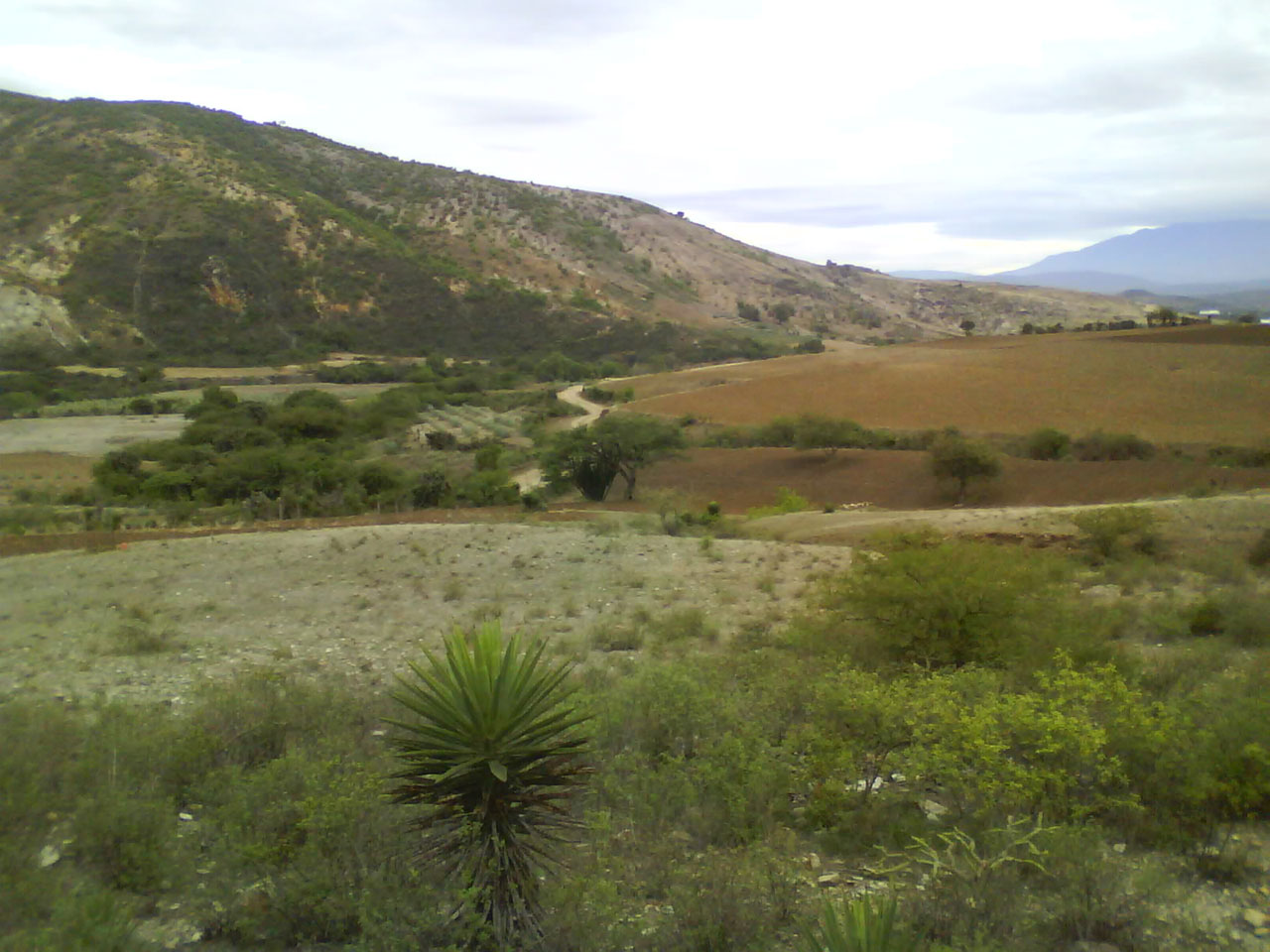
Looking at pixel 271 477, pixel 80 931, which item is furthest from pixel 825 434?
pixel 80 931

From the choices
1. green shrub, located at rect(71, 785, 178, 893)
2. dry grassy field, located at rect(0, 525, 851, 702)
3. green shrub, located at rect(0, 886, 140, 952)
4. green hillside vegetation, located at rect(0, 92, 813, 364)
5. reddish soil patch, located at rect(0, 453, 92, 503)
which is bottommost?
reddish soil patch, located at rect(0, 453, 92, 503)

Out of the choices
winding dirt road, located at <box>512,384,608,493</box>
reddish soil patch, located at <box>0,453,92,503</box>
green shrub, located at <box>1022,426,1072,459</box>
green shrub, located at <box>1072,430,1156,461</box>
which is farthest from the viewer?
winding dirt road, located at <box>512,384,608,493</box>

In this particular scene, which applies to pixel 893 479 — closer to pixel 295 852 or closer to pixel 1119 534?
pixel 1119 534

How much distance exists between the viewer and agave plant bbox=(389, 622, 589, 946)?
14.9 feet

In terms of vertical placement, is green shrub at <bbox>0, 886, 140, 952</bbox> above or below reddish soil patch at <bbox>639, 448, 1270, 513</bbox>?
above

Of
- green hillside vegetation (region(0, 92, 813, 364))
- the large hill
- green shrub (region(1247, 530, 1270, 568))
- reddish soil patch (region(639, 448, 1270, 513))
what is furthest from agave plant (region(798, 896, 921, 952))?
green hillside vegetation (region(0, 92, 813, 364))

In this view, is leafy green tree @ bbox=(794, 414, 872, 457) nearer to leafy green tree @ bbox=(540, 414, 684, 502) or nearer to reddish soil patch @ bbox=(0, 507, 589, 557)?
leafy green tree @ bbox=(540, 414, 684, 502)

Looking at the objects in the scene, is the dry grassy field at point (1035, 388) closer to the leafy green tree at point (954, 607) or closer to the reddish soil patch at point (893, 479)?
the reddish soil patch at point (893, 479)

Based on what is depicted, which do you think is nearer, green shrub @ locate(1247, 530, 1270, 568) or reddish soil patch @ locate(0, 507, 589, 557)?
green shrub @ locate(1247, 530, 1270, 568)

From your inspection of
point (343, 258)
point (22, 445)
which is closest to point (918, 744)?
point (22, 445)

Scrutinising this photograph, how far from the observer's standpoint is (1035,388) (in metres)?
47.1

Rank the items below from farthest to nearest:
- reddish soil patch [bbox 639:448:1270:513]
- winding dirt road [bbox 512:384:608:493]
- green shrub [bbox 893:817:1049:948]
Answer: winding dirt road [bbox 512:384:608:493] → reddish soil patch [bbox 639:448:1270:513] → green shrub [bbox 893:817:1049:948]

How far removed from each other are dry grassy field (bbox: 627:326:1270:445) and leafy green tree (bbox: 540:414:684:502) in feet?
54.4

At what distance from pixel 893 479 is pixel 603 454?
1053 cm
